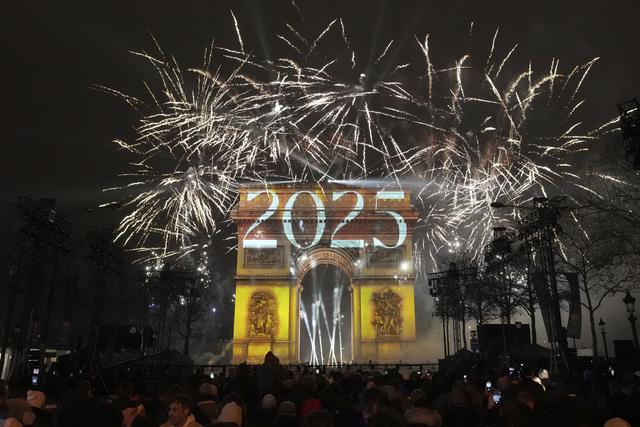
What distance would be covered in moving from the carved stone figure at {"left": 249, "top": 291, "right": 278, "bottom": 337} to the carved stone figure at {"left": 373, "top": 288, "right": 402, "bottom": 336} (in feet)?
26.8

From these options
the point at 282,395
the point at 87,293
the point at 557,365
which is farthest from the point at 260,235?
the point at 282,395

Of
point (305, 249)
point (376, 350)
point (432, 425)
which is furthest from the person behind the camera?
point (305, 249)

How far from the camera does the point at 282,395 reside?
903 centimetres

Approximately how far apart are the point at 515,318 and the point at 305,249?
88.8 feet

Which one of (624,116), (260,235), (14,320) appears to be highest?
(260,235)

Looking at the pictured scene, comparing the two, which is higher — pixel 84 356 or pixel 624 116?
pixel 624 116

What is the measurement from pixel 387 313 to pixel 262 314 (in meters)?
10.0

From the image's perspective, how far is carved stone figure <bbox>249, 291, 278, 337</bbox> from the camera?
4288 centimetres

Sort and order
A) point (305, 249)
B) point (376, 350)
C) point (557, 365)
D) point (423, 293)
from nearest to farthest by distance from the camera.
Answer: point (557, 365)
point (376, 350)
point (305, 249)
point (423, 293)

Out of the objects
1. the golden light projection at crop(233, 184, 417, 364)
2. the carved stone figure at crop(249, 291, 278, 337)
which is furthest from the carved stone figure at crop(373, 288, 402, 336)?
the carved stone figure at crop(249, 291, 278, 337)

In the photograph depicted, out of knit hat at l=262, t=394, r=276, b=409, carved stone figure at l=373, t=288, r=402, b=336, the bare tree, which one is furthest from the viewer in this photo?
carved stone figure at l=373, t=288, r=402, b=336

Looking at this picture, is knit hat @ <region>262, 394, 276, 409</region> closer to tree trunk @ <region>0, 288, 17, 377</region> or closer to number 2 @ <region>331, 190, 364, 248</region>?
tree trunk @ <region>0, 288, 17, 377</region>

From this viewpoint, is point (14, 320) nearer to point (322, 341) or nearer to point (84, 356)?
point (84, 356)

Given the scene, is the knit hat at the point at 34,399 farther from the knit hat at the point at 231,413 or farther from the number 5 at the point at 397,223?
the number 5 at the point at 397,223
